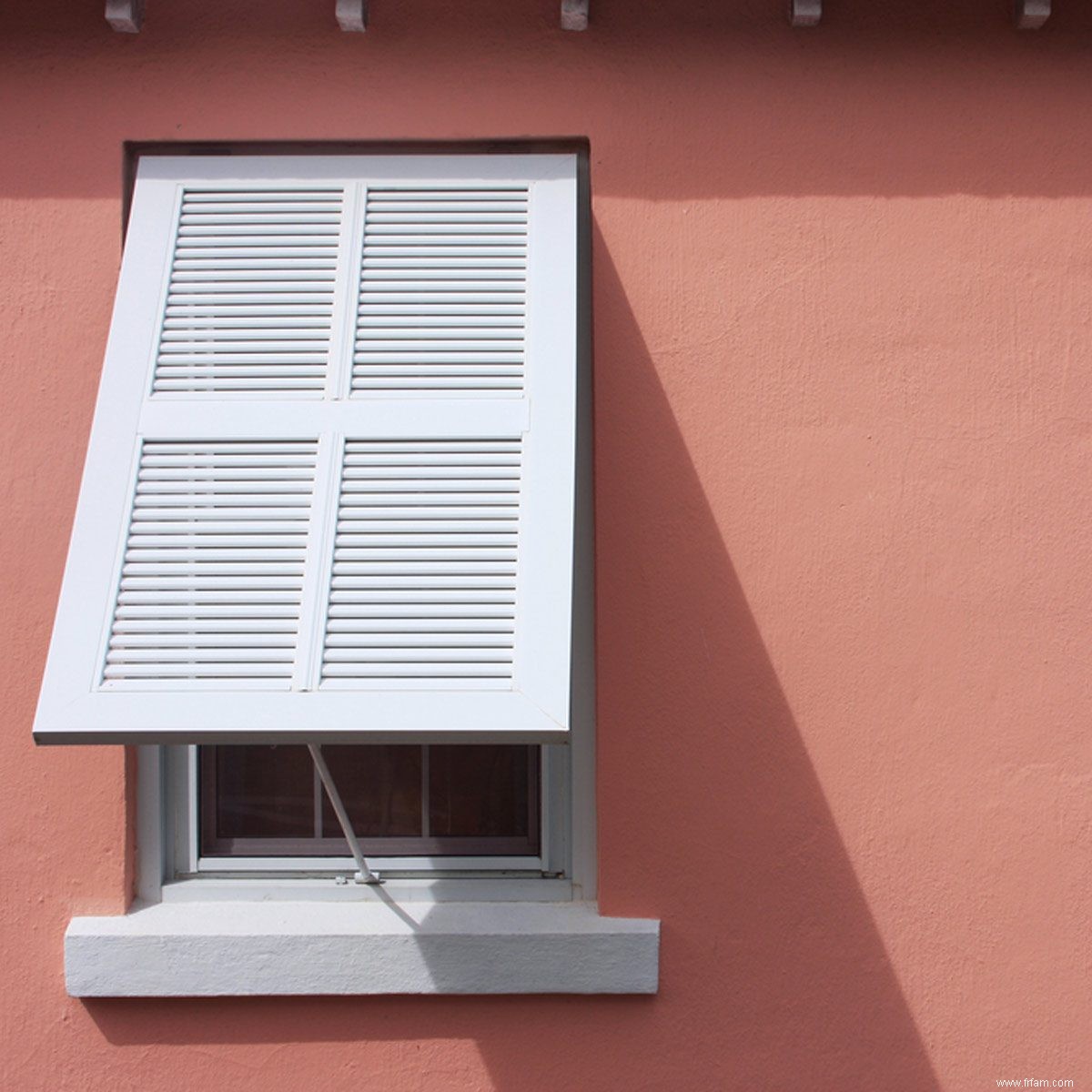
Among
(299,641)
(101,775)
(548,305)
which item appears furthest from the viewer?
(101,775)

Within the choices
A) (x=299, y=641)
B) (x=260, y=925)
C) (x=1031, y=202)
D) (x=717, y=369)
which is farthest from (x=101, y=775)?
(x=1031, y=202)

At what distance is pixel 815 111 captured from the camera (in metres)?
2.80

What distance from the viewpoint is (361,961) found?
2617mm

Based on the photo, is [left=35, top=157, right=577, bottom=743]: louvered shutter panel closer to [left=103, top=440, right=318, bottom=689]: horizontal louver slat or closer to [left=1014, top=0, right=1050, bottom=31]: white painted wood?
[left=103, top=440, right=318, bottom=689]: horizontal louver slat

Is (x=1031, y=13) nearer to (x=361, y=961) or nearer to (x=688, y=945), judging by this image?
(x=688, y=945)

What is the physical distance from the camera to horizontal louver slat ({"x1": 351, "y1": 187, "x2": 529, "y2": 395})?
97.3 inches

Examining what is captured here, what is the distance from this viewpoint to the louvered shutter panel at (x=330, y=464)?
213cm

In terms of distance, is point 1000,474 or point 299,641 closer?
point 299,641

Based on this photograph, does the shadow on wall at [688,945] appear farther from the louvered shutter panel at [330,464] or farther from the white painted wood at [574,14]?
the white painted wood at [574,14]

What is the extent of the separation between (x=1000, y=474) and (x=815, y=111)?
103cm

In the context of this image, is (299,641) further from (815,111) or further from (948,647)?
(815,111)

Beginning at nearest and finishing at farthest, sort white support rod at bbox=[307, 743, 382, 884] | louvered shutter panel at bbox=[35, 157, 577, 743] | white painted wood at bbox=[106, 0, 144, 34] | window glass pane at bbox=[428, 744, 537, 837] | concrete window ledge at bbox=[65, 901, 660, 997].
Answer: louvered shutter panel at bbox=[35, 157, 577, 743]
white support rod at bbox=[307, 743, 382, 884]
concrete window ledge at bbox=[65, 901, 660, 997]
white painted wood at bbox=[106, 0, 144, 34]
window glass pane at bbox=[428, 744, 537, 837]

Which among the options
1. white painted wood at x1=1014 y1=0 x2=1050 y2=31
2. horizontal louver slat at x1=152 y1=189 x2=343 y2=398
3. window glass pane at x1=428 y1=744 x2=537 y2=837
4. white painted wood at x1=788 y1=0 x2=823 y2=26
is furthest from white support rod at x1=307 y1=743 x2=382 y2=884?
white painted wood at x1=1014 y1=0 x2=1050 y2=31

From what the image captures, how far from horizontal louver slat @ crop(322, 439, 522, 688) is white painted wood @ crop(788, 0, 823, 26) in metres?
1.34
